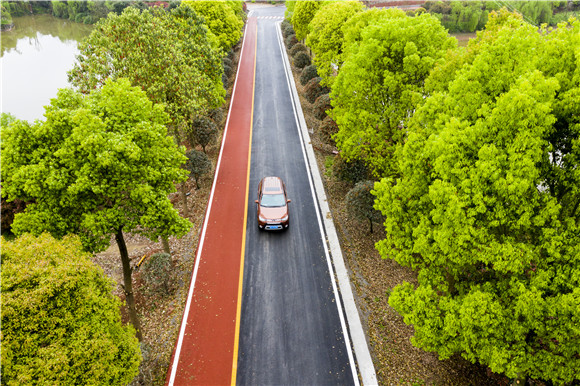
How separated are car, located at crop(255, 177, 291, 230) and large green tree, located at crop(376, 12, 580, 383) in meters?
9.06

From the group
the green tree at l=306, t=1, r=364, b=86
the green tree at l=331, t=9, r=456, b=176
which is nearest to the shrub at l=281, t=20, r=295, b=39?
the green tree at l=306, t=1, r=364, b=86

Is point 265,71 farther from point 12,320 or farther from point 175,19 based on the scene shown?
point 12,320

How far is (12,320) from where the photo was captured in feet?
24.7

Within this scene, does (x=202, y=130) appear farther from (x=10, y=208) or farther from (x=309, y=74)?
(x=309, y=74)

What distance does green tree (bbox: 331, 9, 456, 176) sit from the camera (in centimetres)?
1606

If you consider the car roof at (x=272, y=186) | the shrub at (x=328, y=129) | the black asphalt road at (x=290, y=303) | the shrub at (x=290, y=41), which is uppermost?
the shrub at (x=290, y=41)

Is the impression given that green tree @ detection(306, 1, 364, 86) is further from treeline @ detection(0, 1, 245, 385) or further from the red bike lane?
treeline @ detection(0, 1, 245, 385)

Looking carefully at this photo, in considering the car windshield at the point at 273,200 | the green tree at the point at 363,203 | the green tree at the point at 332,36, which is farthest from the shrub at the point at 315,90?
the green tree at the point at 363,203

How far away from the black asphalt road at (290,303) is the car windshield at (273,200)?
1.20 meters

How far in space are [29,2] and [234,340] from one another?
98.6m

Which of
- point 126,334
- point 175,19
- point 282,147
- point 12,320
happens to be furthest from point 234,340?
point 175,19

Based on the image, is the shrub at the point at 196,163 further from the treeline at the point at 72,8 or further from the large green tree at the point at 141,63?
the treeline at the point at 72,8

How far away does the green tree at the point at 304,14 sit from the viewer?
3844 centimetres

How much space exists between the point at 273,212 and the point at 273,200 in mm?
901
